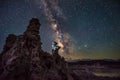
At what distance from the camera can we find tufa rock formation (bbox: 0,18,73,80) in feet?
180

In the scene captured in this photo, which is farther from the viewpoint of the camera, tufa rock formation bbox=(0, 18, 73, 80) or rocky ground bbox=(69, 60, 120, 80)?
rocky ground bbox=(69, 60, 120, 80)

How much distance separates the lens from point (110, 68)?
9238 cm

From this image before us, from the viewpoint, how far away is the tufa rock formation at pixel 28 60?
5491cm

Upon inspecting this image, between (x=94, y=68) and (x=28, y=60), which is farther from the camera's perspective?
(x=94, y=68)

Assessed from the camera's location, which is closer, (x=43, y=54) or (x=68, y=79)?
(x=43, y=54)

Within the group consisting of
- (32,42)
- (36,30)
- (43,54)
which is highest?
(36,30)

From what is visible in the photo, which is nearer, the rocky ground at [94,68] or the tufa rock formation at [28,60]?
the tufa rock formation at [28,60]

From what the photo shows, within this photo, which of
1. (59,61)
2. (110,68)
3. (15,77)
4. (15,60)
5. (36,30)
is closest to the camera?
(15,77)

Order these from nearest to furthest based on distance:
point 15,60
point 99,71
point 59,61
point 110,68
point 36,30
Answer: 1. point 15,60
2. point 36,30
3. point 59,61
4. point 110,68
5. point 99,71

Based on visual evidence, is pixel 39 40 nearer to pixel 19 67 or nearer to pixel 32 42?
pixel 32 42

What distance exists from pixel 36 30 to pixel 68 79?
25509mm

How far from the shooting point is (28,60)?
5678 cm

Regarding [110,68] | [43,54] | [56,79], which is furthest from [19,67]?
[110,68]

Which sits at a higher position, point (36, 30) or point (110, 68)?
point (36, 30)
